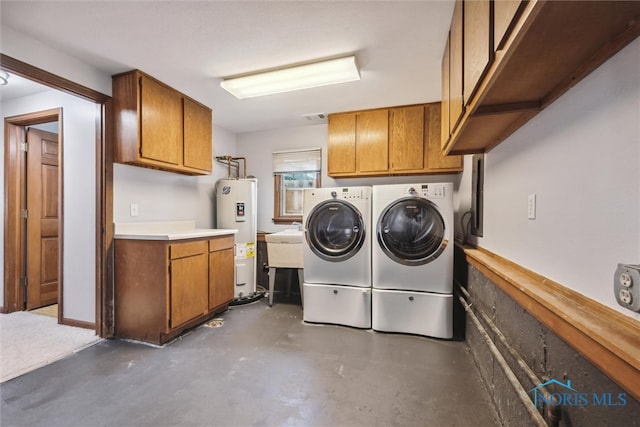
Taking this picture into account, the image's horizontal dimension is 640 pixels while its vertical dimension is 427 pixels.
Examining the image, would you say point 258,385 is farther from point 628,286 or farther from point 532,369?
point 628,286

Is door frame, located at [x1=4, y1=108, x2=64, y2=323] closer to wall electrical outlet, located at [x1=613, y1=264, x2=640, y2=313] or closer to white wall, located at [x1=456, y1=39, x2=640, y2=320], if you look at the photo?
white wall, located at [x1=456, y1=39, x2=640, y2=320]

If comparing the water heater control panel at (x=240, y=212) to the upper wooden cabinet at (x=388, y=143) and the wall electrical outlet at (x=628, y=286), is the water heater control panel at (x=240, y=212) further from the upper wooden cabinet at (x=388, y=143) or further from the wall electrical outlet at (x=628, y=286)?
the wall electrical outlet at (x=628, y=286)

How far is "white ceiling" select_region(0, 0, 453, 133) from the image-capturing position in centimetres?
157

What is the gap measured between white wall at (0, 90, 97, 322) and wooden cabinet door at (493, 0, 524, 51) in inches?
120

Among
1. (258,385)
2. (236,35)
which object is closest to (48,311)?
(258,385)

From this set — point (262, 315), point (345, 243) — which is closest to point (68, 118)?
point (262, 315)

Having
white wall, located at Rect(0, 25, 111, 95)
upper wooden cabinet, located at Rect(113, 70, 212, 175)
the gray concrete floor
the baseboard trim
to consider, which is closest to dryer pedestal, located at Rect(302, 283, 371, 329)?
the gray concrete floor

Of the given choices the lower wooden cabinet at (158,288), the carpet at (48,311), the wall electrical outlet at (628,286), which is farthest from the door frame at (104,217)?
the wall electrical outlet at (628,286)

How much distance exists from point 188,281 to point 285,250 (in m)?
1.10

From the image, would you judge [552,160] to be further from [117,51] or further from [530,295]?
[117,51]

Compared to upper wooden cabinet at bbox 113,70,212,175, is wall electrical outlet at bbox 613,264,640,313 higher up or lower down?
lower down

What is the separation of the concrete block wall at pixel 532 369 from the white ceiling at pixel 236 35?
171cm

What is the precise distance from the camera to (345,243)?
272 centimetres

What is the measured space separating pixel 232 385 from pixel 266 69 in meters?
2.40
